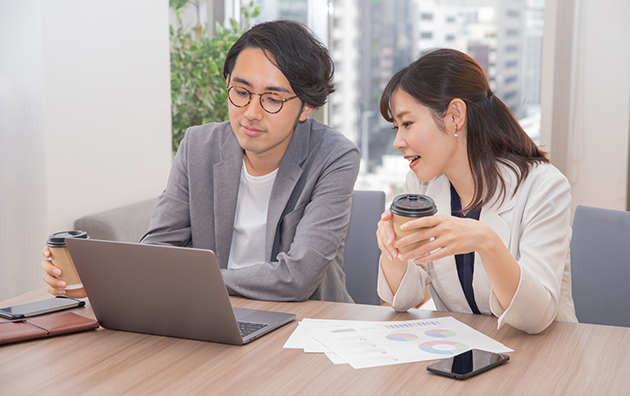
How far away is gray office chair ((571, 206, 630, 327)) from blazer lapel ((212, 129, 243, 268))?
104 cm

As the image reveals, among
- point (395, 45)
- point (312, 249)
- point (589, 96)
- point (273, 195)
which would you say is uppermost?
point (395, 45)

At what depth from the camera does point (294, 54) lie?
175 cm

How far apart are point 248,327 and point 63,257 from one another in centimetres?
51

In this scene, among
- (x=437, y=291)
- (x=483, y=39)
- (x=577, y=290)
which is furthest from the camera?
(x=483, y=39)

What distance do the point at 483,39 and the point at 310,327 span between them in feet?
11.1

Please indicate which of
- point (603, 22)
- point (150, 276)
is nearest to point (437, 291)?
point (150, 276)

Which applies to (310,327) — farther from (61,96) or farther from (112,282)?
(61,96)

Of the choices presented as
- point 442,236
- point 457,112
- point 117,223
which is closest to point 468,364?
point 442,236

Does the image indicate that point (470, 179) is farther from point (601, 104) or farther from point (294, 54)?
point (601, 104)

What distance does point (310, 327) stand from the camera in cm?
125

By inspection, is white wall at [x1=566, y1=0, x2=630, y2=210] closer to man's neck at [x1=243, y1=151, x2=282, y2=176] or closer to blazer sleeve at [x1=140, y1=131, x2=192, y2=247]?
man's neck at [x1=243, y1=151, x2=282, y2=176]

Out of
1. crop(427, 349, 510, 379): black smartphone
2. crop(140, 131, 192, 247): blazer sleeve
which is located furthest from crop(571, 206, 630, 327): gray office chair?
crop(140, 131, 192, 247): blazer sleeve

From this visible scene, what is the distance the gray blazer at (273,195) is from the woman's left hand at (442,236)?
0.52 metres

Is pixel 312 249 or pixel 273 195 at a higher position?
pixel 273 195
